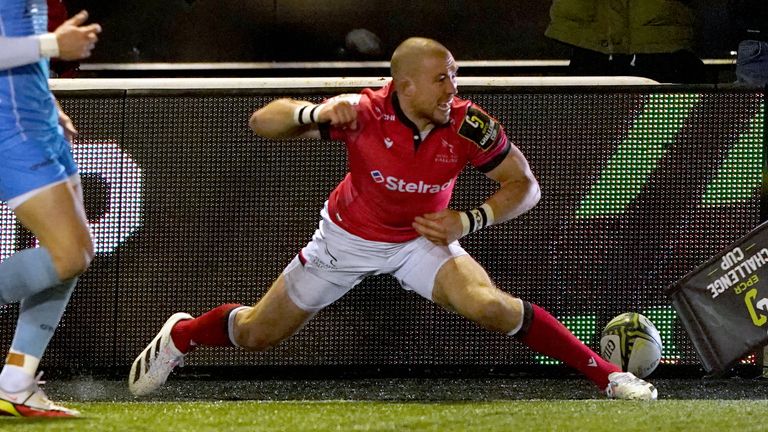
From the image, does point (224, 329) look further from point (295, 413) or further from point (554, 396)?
point (554, 396)

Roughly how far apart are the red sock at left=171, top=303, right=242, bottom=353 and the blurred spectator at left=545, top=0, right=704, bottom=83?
2.62 meters

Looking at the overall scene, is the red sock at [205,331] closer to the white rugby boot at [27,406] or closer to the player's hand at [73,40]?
the white rugby boot at [27,406]

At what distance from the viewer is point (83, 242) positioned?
375cm

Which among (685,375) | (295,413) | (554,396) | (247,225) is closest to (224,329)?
(247,225)

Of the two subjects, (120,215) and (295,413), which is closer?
(295,413)

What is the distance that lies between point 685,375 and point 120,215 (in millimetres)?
2728

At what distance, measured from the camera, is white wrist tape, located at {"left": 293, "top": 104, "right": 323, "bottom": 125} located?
4341mm

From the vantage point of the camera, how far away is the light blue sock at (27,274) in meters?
3.72

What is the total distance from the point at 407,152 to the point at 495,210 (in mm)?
420

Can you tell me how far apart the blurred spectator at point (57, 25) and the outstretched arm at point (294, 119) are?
1788mm

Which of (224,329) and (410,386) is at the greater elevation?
(224,329)

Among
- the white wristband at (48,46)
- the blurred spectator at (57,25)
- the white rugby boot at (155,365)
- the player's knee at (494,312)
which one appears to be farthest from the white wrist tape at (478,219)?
the blurred spectator at (57,25)

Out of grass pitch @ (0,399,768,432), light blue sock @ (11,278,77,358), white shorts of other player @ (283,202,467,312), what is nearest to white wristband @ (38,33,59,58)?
light blue sock @ (11,278,77,358)

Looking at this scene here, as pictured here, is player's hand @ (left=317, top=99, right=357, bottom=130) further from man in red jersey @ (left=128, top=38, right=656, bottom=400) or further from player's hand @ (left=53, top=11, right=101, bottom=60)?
player's hand @ (left=53, top=11, right=101, bottom=60)
